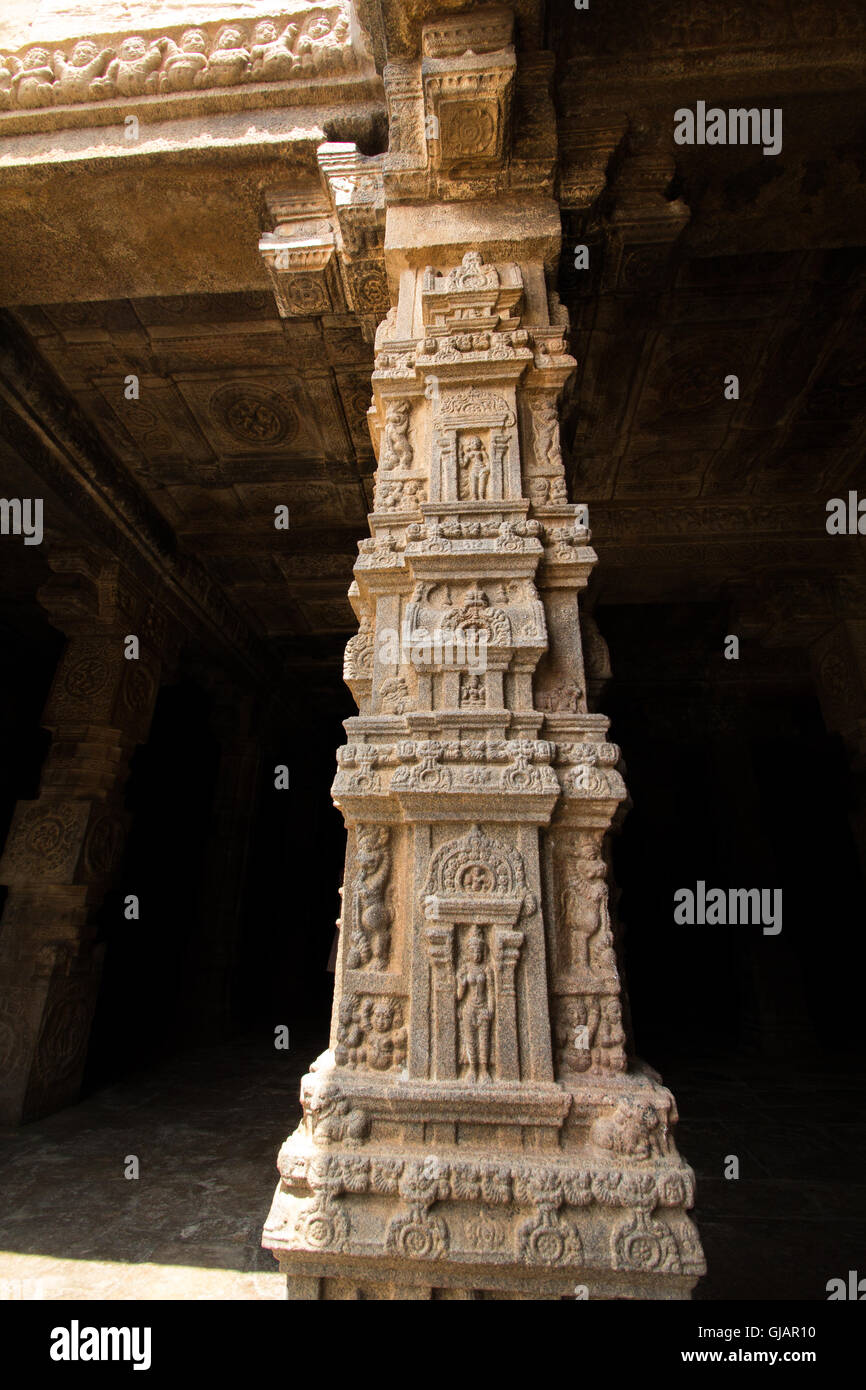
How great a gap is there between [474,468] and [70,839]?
185 inches

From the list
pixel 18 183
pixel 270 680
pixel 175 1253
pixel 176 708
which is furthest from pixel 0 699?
pixel 175 1253

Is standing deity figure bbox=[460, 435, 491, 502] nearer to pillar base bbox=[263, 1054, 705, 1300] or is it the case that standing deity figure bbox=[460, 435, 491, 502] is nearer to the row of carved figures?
pillar base bbox=[263, 1054, 705, 1300]

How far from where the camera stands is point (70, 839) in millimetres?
5473

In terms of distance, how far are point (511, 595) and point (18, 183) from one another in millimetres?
3412

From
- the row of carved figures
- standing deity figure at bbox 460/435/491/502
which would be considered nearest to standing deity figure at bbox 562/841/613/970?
standing deity figure at bbox 460/435/491/502

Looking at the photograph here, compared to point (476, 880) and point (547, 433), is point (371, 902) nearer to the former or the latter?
point (476, 880)

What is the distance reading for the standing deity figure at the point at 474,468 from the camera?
2631mm

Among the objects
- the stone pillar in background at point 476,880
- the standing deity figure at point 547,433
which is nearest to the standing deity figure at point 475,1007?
the stone pillar in background at point 476,880

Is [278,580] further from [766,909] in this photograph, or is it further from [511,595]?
[766,909]

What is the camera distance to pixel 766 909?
27.5ft

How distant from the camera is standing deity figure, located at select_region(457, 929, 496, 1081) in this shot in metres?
1.88

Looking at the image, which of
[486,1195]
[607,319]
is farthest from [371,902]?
[607,319]

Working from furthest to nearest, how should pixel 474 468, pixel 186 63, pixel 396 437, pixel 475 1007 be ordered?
1. pixel 186 63
2. pixel 396 437
3. pixel 474 468
4. pixel 475 1007

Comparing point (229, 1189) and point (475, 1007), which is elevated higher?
point (475, 1007)
